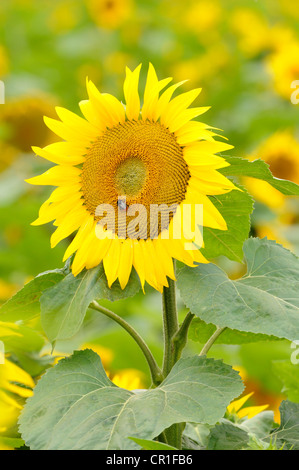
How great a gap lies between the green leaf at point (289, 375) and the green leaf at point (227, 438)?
0.53 feet

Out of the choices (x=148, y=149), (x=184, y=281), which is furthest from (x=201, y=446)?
(x=148, y=149)

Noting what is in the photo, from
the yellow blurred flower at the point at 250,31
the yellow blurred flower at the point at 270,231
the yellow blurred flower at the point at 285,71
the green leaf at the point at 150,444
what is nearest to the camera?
the green leaf at the point at 150,444

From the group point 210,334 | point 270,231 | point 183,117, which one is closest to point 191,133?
point 183,117

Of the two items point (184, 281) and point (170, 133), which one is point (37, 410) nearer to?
point (184, 281)

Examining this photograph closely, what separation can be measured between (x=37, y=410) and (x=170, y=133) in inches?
11.9

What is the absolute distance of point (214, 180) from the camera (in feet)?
2.40

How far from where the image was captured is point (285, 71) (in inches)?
102

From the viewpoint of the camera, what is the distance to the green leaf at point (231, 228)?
0.76 meters

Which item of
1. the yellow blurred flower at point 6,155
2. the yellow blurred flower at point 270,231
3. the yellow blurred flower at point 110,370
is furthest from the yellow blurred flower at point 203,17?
the yellow blurred flower at point 110,370

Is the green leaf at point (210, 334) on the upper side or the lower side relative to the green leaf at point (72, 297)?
lower

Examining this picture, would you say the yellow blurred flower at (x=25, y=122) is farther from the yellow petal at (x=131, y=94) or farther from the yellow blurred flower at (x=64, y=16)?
the yellow petal at (x=131, y=94)

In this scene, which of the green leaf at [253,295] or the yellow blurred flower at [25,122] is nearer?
the green leaf at [253,295]

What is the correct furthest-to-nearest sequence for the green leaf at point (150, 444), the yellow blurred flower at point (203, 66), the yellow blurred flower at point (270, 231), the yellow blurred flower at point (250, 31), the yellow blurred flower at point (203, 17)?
the yellow blurred flower at point (203, 17) < the yellow blurred flower at point (250, 31) < the yellow blurred flower at point (203, 66) < the yellow blurred flower at point (270, 231) < the green leaf at point (150, 444)

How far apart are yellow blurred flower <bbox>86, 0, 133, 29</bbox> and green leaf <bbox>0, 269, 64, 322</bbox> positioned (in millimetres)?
2221
